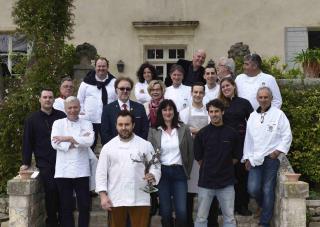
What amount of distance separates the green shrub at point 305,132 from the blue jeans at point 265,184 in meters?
2.16

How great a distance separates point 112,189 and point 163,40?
980 centimetres

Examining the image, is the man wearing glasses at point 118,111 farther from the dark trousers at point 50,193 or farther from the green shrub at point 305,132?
the green shrub at point 305,132

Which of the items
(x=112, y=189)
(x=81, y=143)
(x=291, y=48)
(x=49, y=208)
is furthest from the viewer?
(x=291, y=48)

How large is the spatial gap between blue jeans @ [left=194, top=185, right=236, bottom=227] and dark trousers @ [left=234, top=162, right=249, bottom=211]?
3.12ft

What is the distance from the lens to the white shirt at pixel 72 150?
→ 22.0ft

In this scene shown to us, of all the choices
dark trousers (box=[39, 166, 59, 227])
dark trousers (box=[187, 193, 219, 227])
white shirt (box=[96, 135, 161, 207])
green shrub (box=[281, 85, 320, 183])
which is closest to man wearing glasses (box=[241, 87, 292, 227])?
dark trousers (box=[187, 193, 219, 227])

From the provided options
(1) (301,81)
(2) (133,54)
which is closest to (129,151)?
(1) (301,81)

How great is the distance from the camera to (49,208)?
719 cm

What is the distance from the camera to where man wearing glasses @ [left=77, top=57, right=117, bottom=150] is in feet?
26.5

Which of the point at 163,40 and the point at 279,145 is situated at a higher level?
the point at 163,40

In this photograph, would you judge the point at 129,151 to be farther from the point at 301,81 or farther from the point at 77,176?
the point at 301,81

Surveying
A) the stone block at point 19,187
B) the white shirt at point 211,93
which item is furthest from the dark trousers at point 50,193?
the white shirt at point 211,93

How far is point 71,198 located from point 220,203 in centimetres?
183

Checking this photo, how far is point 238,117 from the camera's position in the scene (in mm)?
7262
